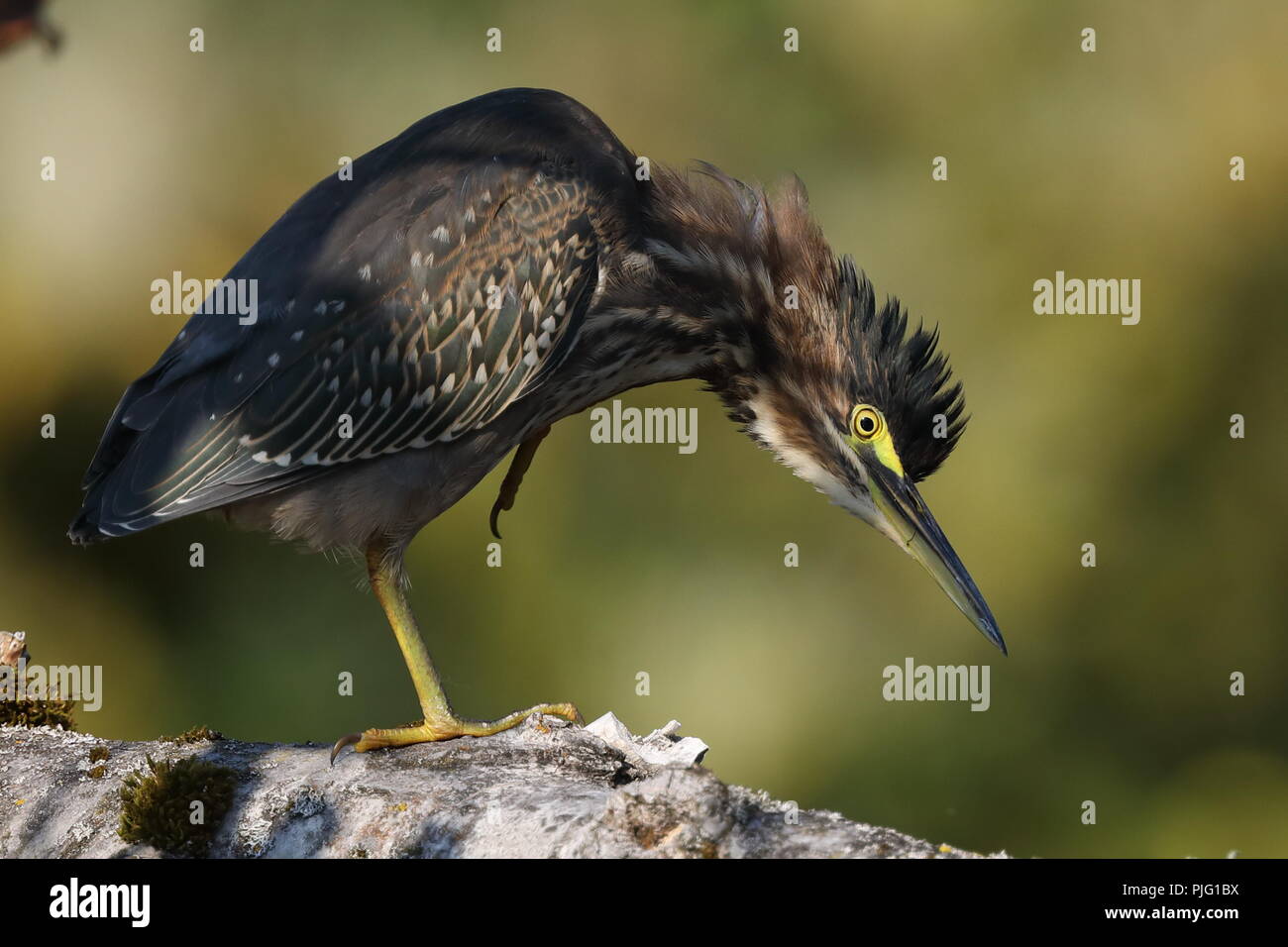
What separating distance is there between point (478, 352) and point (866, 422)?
1.46m

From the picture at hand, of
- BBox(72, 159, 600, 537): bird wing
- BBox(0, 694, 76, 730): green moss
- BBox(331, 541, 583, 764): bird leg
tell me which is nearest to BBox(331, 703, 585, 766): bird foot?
BBox(331, 541, 583, 764): bird leg

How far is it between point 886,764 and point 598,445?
9.04ft

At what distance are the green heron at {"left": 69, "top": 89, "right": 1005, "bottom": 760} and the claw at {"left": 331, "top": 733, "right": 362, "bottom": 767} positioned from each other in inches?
1.3

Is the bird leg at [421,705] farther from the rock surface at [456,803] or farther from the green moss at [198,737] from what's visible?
the green moss at [198,737]

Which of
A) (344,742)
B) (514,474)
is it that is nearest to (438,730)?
(344,742)

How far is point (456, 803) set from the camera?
3.88m

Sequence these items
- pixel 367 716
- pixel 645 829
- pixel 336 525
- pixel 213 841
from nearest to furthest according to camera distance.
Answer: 1. pixel 645 829
2. pixel 213 841
3. pixel 336 525
4. pixel 367 716

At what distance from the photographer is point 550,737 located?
4.54 metres

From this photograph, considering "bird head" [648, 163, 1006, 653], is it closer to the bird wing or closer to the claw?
the bird wing

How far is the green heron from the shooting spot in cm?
480

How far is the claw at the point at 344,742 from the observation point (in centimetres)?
436

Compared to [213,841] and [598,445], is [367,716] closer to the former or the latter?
[598,445]
